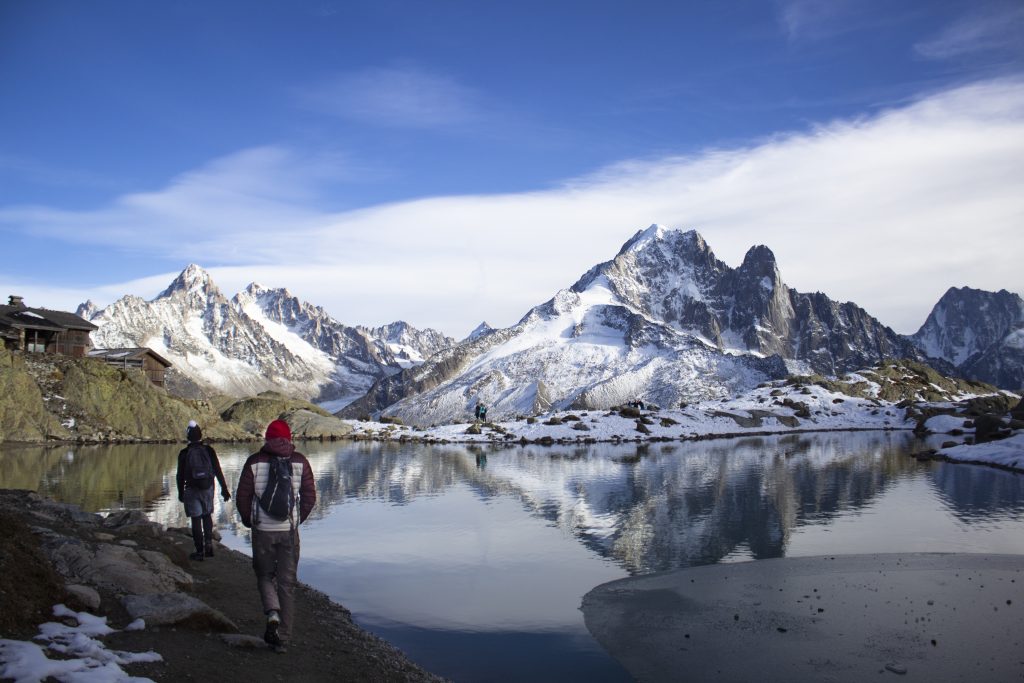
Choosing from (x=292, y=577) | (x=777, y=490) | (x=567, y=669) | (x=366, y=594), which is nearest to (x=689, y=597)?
(x=567, y=669)

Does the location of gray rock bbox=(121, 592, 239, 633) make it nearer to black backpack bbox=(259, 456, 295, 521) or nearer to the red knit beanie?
black backpack bbox=(259, 456, 295, 521)

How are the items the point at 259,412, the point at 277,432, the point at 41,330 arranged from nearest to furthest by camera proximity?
the point at 277,432, the point at 41,330, the point at 259,412

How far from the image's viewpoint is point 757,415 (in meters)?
108

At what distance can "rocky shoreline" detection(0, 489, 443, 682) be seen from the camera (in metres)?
10.7

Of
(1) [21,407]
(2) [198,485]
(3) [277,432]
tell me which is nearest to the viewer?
(3) [277,432]

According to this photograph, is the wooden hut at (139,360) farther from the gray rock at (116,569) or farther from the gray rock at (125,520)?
the gray rock at (116,569)

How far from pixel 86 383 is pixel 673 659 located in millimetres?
80012

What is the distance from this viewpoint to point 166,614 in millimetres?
12312

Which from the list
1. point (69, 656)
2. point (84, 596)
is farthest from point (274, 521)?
point (69, 656)

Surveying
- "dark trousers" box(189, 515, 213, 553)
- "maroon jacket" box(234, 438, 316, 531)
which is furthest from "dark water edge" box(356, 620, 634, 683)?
"dark trousers" box(189, 515, 213, 553)

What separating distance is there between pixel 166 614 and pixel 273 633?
177 cm

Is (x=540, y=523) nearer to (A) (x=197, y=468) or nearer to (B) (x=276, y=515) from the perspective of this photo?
(A) (x=197, y=468)

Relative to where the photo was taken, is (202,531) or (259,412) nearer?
(202,531)

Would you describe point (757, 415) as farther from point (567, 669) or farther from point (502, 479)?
point (567, 669)
